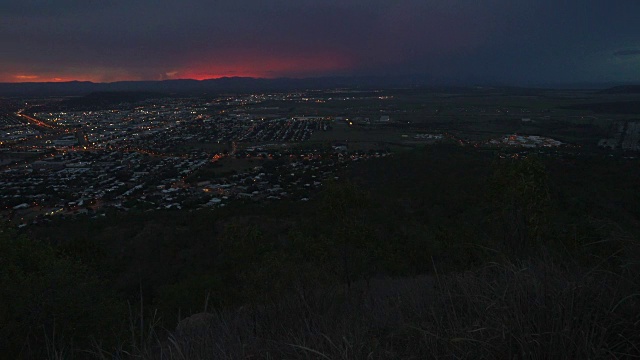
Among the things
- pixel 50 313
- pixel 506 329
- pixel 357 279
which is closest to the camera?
pixel 506 329

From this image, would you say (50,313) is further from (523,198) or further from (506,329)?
(523,198)

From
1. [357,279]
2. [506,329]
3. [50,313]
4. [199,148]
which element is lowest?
[199,148]

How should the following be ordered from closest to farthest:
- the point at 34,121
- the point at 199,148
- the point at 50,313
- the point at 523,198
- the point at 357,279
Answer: the point at 50,313, the point at 523,198, the point at 357,279, the point at 199,148, the point at 34,121

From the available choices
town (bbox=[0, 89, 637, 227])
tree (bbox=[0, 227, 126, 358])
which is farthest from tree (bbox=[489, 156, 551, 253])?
Result: tree (bbox=[0, 227, 126, 358])

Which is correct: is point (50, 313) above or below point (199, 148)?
above

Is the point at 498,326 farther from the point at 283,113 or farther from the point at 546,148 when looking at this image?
the point at 283,113

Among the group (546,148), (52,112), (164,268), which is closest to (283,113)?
(52,112)

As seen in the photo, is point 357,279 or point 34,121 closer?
point 357,279

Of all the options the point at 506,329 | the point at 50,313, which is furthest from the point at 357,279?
the point at 506,329

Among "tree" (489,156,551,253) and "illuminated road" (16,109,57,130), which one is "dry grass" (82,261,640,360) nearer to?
"tree" (489,156,551,253)

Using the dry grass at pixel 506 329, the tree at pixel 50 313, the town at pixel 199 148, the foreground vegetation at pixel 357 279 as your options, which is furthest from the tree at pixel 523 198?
the tree at pixel 50 313
